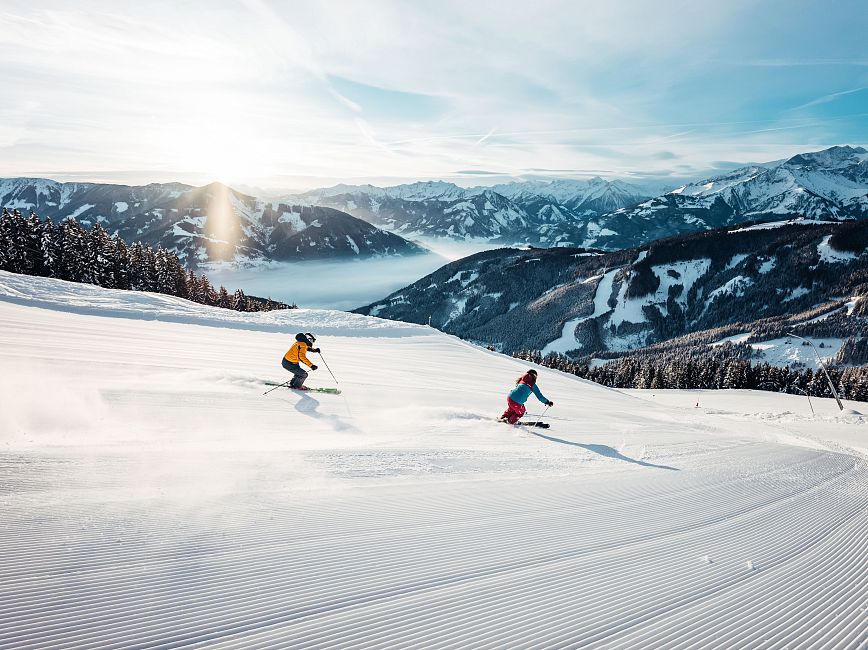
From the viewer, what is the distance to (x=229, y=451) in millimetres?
7367

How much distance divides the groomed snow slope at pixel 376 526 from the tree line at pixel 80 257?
44.6 metres

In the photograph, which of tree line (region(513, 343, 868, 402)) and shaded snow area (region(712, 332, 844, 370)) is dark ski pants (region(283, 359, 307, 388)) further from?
shaded snow area (region(712, 332, 844, 370))

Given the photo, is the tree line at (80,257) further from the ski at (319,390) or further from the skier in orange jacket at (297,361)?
the skier in orange jacket at (297,361)

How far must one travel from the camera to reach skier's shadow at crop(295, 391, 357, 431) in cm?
1027

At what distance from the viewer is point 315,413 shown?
11078 mm

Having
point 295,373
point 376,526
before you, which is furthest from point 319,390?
point 376,526

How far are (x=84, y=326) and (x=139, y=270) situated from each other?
42.3 m

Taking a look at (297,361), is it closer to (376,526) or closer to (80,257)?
(376,526)

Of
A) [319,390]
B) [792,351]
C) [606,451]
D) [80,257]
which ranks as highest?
[80,257]

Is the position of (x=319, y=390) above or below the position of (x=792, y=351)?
above

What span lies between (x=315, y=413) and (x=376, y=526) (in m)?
6.04

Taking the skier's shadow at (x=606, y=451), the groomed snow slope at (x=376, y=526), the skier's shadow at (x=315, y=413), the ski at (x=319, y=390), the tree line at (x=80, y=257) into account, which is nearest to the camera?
the groomed snow slope at (x=376, y=526)

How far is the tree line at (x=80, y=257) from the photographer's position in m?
44.3

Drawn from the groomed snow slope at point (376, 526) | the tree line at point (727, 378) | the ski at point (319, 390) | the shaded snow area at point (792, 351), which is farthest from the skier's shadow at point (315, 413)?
the shaded snow area at point (792, 351)
